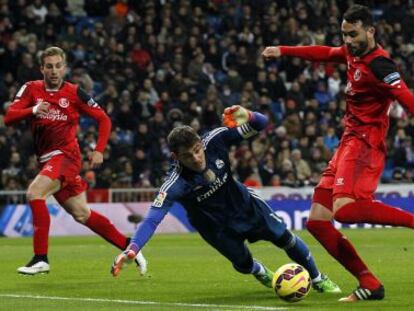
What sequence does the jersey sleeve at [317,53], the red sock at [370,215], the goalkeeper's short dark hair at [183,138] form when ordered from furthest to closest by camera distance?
the jersey sleeve at [317,53] < the red sock at [370,215] < the goalkeeper's short dark hair at [183,138]

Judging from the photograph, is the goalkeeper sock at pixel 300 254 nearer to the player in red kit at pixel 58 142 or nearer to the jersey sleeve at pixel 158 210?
the jersey sleeve at pixel 158 210

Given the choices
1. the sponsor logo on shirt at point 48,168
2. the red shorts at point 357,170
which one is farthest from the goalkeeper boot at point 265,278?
the sponsor logo on shirt at point 48,168

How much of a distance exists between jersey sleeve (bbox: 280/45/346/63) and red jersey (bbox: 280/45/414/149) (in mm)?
139

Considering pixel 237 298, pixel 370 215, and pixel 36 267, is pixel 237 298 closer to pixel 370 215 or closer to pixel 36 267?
pixel 370 215

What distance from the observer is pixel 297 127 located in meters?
27.8

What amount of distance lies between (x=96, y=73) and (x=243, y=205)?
18065 millimetres

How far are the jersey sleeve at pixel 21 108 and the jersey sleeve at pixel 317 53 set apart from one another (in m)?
3.41

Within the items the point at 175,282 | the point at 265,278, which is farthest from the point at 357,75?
the point at 175,282

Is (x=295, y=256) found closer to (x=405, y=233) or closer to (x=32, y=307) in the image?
(x=32, y=307)

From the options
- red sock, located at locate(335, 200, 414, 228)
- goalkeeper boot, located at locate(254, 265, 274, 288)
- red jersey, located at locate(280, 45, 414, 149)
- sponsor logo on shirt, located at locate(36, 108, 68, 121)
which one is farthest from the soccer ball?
sponsor logo on shirt, located at locate(36, 108, 68, 121)

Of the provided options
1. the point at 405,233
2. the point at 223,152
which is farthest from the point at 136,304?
the point at 405,233

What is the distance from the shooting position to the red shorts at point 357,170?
9219mm

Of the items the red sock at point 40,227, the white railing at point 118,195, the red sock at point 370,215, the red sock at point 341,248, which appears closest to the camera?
the red sock at point 370,215

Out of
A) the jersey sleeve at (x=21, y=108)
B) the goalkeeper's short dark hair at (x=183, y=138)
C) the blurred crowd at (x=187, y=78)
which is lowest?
the blurred crowd at (x=187, y=78)
